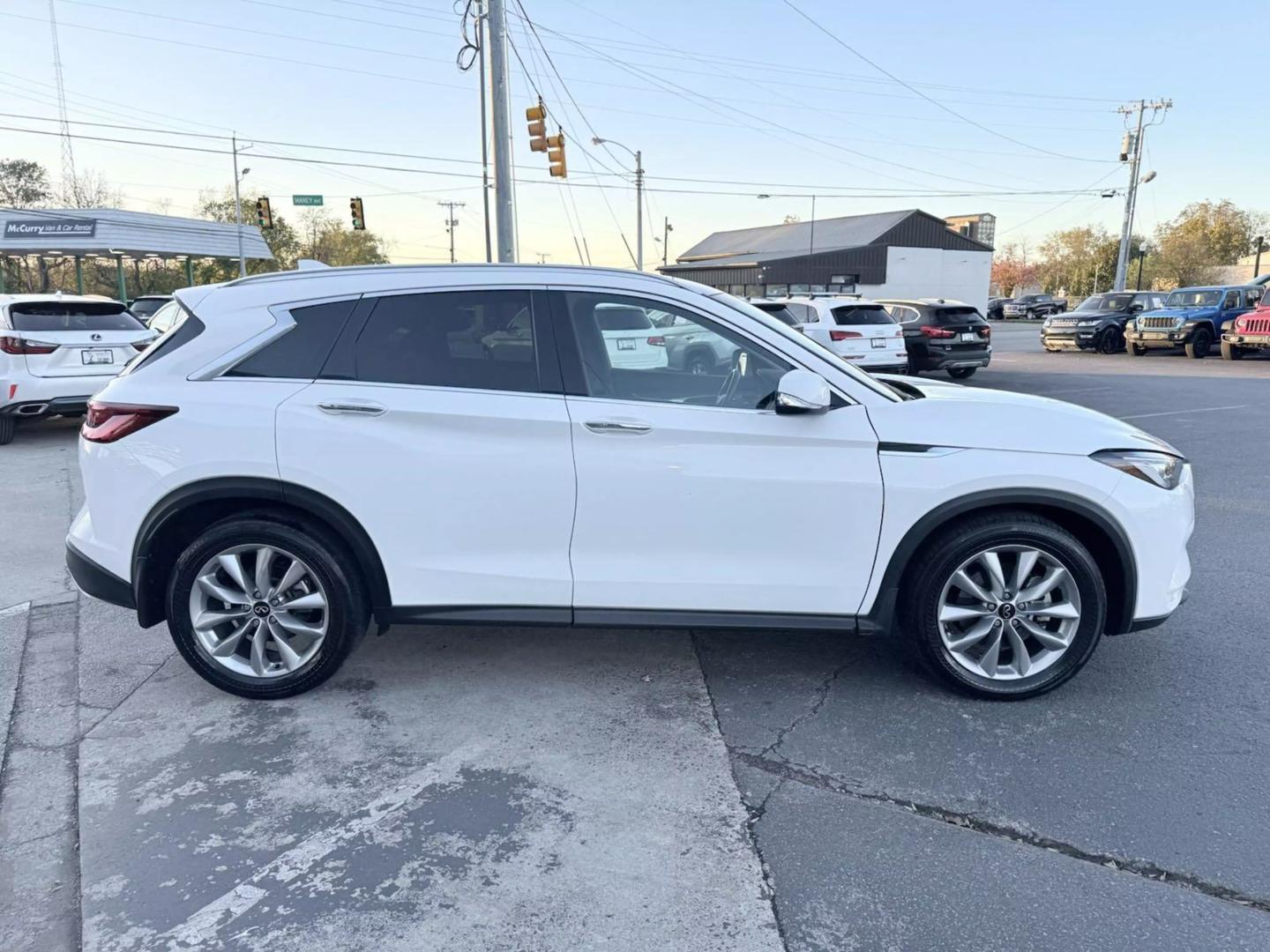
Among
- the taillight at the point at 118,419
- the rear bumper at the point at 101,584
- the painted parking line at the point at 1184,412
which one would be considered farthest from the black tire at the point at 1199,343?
the rear bumper at the point at 101,584

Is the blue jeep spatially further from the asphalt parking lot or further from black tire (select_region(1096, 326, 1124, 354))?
the asphalt parking lot

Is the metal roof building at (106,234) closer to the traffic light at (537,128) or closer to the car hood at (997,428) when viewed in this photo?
the traffic light at (537,128)

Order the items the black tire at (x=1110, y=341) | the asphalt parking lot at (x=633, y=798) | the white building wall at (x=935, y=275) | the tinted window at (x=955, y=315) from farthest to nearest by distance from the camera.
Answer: the white building wall at (x=935, y=275) < the black tire at (x=1110, y=341) < the tinted window at (x=955, y=315) < the asphalt parking lot at (x=633, y=798)

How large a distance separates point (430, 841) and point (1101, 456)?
2.95 meters

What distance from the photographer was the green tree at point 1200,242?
7175 cm

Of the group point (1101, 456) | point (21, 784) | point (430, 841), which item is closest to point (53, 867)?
point (21, 784)

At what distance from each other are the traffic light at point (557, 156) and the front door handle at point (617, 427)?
14.7m

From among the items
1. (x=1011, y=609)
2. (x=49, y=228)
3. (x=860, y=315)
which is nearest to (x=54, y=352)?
(x=1011, y=609)

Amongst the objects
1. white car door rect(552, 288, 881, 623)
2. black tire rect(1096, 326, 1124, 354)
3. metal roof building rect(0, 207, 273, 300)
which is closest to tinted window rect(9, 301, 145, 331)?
white car door rect(552, 288, 881, 623)

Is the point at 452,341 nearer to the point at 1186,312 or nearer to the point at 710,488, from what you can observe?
the point at 710,488

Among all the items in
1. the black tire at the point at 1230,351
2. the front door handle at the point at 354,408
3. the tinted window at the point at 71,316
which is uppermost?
the tinted window at the point at 71,316

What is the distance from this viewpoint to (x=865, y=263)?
184ft

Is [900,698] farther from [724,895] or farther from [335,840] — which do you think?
[335,840]

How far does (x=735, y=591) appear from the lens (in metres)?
3.51
